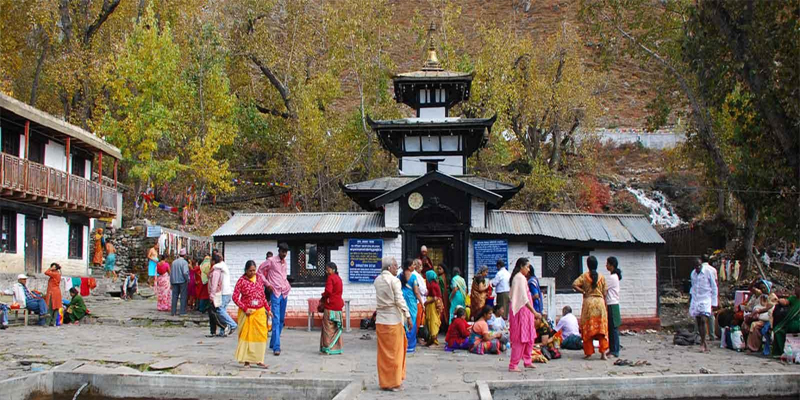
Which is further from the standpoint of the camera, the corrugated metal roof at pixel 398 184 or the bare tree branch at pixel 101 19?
the bare tree branch at pixel 101 19

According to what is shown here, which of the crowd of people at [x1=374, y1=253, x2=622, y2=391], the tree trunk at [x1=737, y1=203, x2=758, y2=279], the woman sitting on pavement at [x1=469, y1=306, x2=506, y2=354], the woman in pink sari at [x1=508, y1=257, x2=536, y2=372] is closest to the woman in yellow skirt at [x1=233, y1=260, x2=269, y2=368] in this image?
the crowd of people at [x1=374, y1=253, x2=622, y2=391]

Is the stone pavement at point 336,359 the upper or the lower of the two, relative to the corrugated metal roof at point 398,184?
lower

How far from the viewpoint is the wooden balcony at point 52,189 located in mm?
23000

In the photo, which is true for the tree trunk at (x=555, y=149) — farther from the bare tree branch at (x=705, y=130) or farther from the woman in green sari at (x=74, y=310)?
the woman in green sari at (x=74, y=310)

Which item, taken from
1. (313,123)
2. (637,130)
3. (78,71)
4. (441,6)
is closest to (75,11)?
(78,71)

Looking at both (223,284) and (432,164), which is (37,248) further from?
(223,284)

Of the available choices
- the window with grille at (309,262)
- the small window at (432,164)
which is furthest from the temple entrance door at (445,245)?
the small window at (432,164)

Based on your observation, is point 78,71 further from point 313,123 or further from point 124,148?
point 313,123

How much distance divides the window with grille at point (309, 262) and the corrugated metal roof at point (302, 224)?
1.59 feet

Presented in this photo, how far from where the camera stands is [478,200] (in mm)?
18969

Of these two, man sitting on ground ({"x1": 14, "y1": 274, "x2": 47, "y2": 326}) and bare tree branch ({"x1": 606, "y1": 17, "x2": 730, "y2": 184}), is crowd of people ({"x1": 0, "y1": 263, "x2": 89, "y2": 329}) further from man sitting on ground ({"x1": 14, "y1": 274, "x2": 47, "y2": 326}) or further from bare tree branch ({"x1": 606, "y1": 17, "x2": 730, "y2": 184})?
bare tree branch ({"x1": 606, "y1": 17, "x2": 730, "y2": 184})

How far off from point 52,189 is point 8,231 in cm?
204

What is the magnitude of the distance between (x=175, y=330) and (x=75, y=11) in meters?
28.6

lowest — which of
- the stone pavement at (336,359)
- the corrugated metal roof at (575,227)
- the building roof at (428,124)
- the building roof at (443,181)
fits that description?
the stone pavement at (336,359)
